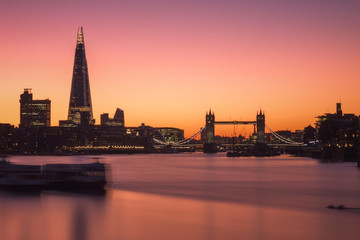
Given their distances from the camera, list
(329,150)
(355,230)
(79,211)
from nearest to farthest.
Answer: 1. (355,230)
2. (79,211)
3. (329,150)

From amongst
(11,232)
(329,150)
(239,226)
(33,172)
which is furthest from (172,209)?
(329,150)

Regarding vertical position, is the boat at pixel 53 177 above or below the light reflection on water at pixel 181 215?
above

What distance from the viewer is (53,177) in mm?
48438

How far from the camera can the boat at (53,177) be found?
4725 cm

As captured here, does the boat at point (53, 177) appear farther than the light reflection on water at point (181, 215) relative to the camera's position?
Answer: Yes

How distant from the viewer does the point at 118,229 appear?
28.5 metres

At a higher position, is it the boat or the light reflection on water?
the boat

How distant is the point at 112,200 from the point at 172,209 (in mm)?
6725

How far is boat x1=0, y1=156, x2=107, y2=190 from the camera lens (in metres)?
47.2

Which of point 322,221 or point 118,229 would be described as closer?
point 118,229

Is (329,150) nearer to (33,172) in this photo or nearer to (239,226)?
(33,172)

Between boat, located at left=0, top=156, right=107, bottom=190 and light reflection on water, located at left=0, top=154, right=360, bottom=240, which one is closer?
light reflection on water, located at left=0, top=154, right=360, bottom=240

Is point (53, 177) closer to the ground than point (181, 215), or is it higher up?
higher up

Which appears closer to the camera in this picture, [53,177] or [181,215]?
[181,215]
